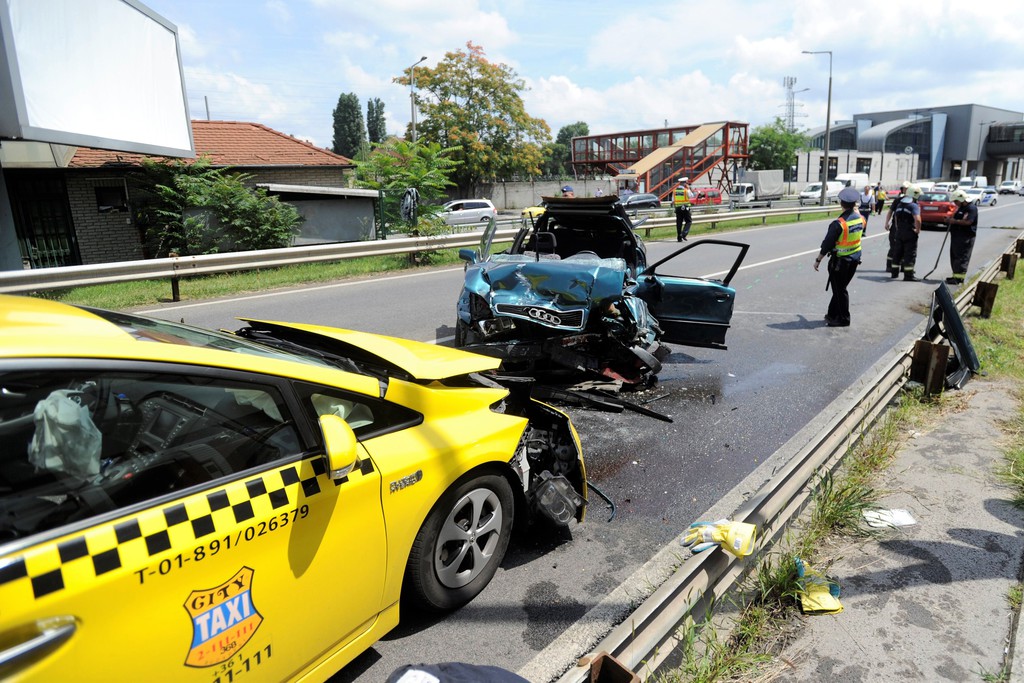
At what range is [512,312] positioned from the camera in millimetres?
5340

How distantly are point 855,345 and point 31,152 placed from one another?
17322 mm

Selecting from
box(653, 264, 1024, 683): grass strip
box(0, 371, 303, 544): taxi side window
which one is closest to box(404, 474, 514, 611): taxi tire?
box(0, 371, 303, 544): taxi side window

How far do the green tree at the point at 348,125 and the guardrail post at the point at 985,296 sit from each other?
8808cm

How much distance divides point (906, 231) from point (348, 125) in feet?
289

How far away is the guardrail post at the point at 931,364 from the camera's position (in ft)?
18.6

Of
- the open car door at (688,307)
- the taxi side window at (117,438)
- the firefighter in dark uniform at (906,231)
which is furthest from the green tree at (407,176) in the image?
the taxi side window at (117,438)

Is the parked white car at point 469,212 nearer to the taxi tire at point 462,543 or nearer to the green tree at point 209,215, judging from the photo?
the green tree at point 209,215

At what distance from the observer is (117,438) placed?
77.4 inches

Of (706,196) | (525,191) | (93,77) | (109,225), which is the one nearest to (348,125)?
(525,191)

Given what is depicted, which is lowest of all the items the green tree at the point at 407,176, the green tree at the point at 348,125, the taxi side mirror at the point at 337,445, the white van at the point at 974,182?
the white van at the point at 974,182

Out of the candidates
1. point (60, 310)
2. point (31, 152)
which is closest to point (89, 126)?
point (31, 152)

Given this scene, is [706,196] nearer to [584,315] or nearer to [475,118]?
[475,118]

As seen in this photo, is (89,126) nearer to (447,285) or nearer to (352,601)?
(447,285)

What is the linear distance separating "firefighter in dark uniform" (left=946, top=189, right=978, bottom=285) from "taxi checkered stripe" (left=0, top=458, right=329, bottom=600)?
14.2 metres
